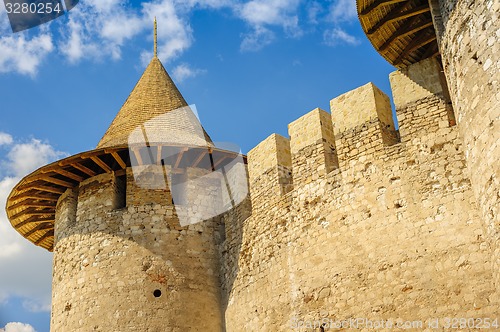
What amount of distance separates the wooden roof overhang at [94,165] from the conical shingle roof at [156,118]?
0.59 feet

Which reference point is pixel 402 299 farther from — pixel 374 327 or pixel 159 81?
pixel 159 81

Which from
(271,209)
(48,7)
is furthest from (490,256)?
(48,7)

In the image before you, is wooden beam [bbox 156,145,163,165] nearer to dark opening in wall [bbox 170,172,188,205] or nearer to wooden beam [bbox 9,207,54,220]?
dark opening in wall [bbox 170,172,188,205]

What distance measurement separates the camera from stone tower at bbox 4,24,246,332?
32.0 ft

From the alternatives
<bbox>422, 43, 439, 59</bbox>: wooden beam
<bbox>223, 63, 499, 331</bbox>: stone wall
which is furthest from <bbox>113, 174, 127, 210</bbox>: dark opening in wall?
<bbox>422, 43, 439, 59</bbox>: wooden beam

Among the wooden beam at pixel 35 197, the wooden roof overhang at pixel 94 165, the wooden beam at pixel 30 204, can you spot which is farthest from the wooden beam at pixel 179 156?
the wooden beam at pixel 30 204

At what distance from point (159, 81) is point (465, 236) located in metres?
7.76

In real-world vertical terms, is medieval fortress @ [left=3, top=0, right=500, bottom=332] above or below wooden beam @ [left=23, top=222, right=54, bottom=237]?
below

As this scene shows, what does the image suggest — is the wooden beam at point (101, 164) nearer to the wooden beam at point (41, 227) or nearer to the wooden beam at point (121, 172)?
the wooden beam at point (121, 172)

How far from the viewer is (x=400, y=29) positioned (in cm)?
860

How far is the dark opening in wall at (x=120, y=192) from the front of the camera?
1081 cm

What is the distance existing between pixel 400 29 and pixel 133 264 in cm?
519

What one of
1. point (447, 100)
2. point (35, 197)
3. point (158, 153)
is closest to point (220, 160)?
point (158, 153)

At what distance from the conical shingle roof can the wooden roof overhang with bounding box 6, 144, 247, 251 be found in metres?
0.18
